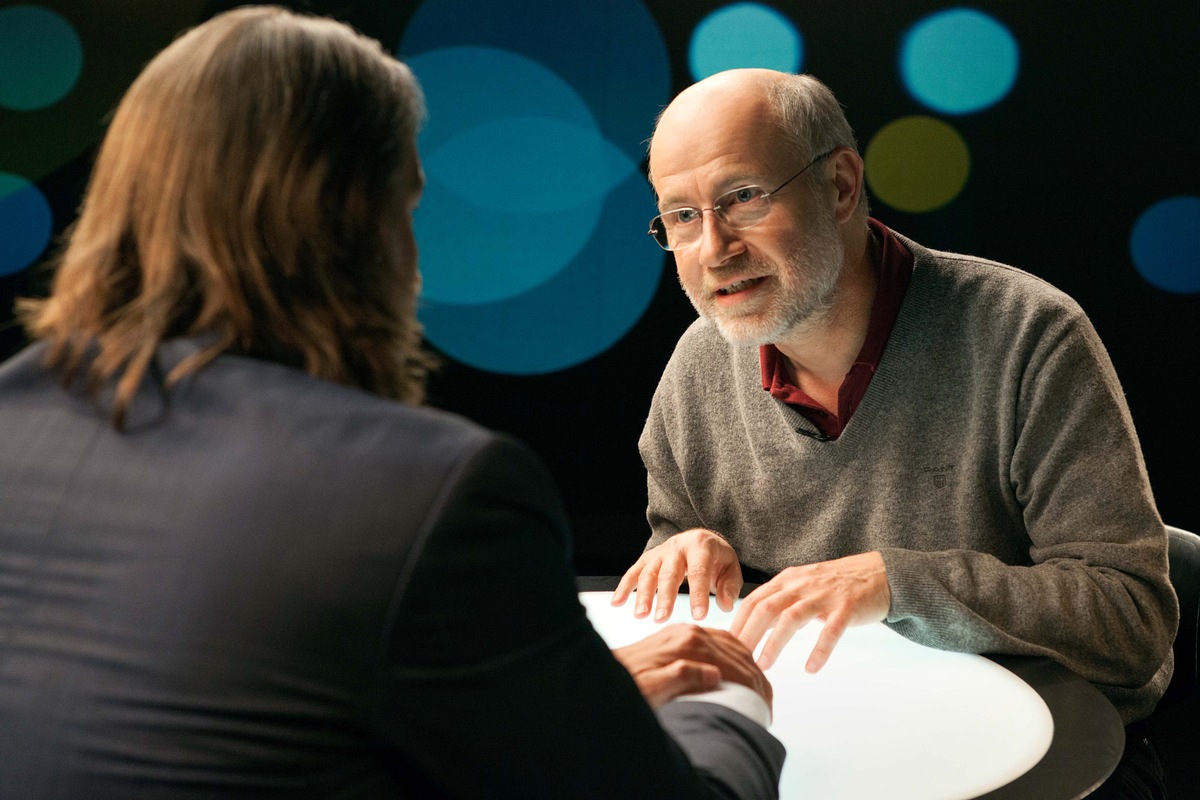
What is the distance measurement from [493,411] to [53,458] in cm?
383

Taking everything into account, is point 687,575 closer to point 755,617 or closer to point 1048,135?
point 755,617

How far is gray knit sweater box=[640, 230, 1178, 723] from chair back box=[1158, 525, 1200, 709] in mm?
137

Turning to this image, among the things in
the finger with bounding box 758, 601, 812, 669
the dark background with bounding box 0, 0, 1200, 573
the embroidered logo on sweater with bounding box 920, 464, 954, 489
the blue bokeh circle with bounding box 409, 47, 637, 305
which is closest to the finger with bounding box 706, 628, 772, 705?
the finger with bounding box 758, 601, 812, 669

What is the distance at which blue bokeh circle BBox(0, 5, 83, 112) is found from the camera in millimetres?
4066

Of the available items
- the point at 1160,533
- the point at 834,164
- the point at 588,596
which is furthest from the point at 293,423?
the point at 834,164

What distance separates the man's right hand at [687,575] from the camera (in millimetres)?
1562

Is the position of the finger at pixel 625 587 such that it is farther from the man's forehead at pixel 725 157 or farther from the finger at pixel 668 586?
the man's forehead at pixel 725 157

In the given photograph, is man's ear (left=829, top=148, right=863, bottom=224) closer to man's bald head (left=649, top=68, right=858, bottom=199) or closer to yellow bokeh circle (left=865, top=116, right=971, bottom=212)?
man's bald head (left=649, top=68, right=858, bottom=199)

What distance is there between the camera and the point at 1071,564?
1.49 metres

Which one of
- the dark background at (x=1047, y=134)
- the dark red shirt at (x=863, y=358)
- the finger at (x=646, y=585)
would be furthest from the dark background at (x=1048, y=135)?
the finger at (x=646, y=585)

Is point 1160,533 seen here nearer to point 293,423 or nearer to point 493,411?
point 293,423

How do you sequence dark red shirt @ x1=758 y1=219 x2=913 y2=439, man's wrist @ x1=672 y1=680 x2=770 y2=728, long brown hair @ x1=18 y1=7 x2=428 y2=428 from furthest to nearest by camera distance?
dark red shirt @ x1=758 y1=219 x2=913 y2=439 < man's wrist @ x1=672 y1=680 x2=770 y2=728 < long brown hair @ x1=18 y1=7 x2=428 y2=428

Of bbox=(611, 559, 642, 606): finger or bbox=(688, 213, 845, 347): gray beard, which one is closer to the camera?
bbox=(611, 559, 642, 606): finger

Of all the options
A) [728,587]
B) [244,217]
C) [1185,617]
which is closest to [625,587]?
[728,587]
